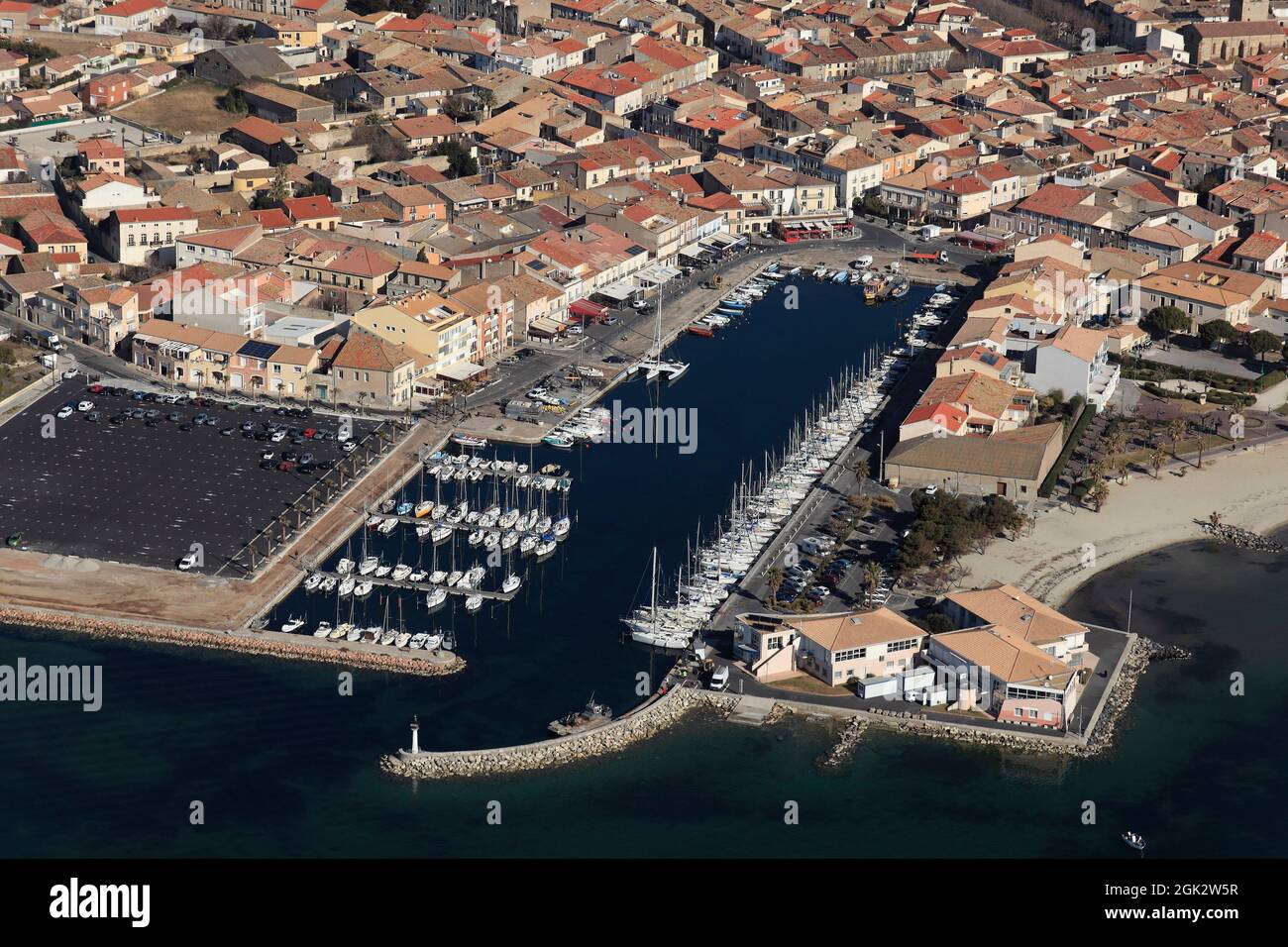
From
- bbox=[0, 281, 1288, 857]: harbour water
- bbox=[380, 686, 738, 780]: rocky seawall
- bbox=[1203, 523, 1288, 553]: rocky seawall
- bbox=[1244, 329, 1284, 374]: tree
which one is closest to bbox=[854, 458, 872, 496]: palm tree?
bbox=[0, 281, 1288, 857]: harbour water

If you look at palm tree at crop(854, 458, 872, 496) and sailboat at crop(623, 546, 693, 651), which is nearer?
sailboat at crop(623, 546, 693, 651)

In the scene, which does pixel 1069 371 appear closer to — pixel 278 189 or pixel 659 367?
pixel 659 367

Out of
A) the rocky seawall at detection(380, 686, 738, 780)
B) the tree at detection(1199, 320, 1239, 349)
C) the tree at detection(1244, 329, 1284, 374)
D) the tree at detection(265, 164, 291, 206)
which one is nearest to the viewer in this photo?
the rocky seawall at detection(380, 686, 738, 780)

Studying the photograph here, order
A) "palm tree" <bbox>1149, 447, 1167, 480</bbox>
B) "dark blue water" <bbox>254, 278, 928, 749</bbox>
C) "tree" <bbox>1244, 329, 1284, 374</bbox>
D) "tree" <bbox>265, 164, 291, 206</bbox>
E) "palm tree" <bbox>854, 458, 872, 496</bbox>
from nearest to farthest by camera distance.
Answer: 1. "dark blue water" <bbox>254, 278, 928, 749</bbox>
2. "palm tree" <bbox>854, 458, 872, 496</bbox>
3. "palm tree" <bbox>1149, 447, 1167, 480</bbox>
4. "tree" <bbox>1244, 329, 1284, 374</bbox>
5. "tree" <bbox>265, 164, 291, 206</bbox>

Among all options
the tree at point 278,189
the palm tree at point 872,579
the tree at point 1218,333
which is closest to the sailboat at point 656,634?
the palm tree at point 872,579

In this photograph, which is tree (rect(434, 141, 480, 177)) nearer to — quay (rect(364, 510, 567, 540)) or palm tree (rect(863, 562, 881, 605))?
quay (rect(364, 510, 567, 540))
